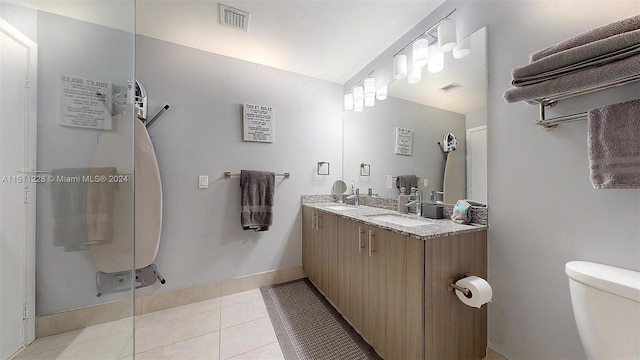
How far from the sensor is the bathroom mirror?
133cm

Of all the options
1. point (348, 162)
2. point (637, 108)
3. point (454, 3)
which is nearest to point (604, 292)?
point (637, 108)

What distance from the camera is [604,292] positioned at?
756mm

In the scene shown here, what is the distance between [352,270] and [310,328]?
54 cm

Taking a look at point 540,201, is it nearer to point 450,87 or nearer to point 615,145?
point 615,145

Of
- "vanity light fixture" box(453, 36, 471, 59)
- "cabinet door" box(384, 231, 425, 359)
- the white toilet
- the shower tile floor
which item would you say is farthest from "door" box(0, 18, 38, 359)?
the white toilet

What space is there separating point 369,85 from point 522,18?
1.21m

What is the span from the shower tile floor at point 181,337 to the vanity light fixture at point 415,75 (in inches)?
87.5

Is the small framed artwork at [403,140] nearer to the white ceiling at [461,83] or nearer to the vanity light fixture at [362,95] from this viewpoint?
the white ceiling at [461,83]

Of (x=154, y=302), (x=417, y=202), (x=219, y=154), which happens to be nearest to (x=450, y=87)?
(x=417, y=202)

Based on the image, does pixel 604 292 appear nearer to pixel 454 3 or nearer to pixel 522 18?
pixel 522 18

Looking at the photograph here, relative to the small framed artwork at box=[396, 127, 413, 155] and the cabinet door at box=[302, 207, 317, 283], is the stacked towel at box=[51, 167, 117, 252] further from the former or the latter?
the small framed artwork at box=[396, 127, 413, 155]

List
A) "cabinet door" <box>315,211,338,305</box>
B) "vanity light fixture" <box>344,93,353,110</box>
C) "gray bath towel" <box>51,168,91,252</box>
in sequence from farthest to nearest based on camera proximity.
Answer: "vanity light fixture" <box>344,93,353,110</box>, "cabinet door" <box>315,211,338,305</box>, "gray bath towel" <box>51,168,91,252</box>

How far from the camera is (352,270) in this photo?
152 cm

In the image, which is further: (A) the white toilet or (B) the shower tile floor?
(B) the shower tile floor
